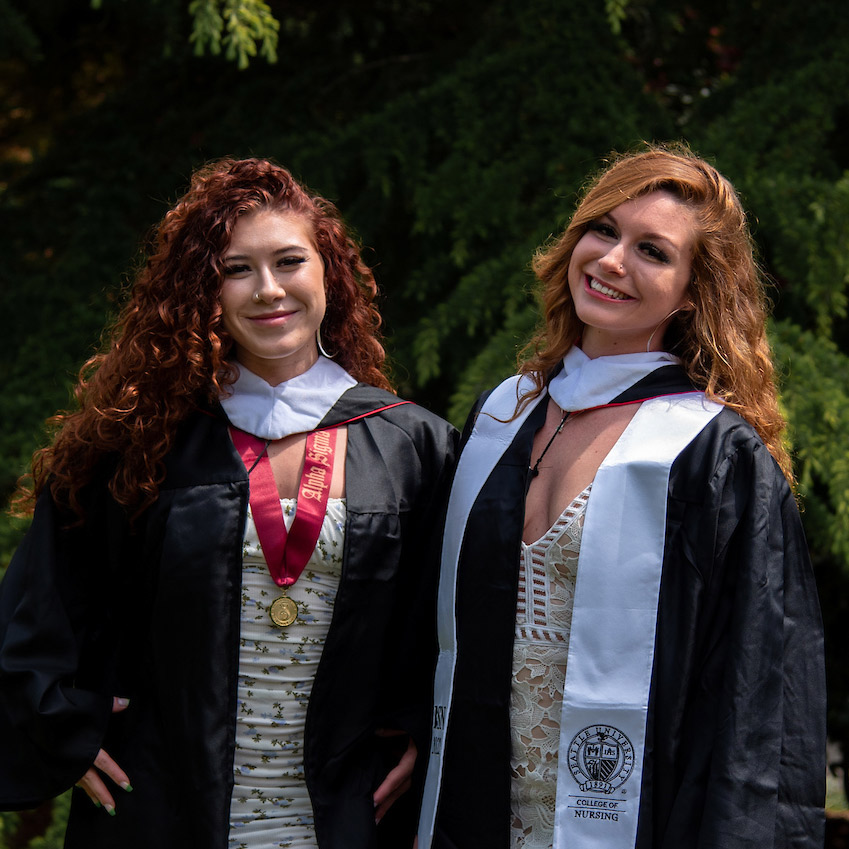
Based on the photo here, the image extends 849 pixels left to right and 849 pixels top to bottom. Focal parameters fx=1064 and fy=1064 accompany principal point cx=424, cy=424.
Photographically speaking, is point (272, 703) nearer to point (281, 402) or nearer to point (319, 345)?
point (281, 402)

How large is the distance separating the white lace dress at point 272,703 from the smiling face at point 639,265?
84 centimetres

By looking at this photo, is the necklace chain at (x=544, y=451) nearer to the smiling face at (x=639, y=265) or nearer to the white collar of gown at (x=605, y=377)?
the white collar of gown at (x=605, y=377)

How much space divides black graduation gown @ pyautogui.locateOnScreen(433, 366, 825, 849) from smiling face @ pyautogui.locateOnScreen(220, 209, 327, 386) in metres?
0.80

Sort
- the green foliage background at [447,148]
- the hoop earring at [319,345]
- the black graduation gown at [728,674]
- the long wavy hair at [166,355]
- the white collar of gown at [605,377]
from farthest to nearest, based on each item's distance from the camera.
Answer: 1. the green foliage background at [447,148]
2. the hoop earring at [319,345]
3. the long wavy hair at [166,355]
4. the white collar of gown at [605,377]
5. the black graduation gown at [728,674]

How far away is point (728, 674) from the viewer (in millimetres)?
2020

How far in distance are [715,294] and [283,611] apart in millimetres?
1165

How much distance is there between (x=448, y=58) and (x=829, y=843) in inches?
155

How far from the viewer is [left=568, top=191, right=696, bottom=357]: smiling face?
224 centimetres

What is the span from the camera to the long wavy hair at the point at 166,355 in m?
2.47

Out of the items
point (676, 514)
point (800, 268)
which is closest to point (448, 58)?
point (800, 268)

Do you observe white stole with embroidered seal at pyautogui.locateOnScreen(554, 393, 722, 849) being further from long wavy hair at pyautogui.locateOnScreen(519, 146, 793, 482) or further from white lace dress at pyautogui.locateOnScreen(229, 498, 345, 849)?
white lace dress at pyautogui.locateOnScreen(229, 498, 345, 849)

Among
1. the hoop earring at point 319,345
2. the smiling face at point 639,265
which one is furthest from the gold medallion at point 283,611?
the smiling face at point 639,265

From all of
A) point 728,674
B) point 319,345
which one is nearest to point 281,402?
point 319,345

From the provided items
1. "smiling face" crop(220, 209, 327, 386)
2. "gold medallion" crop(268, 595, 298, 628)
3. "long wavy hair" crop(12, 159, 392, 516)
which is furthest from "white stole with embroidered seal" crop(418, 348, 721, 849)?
"long wavy hair" crop(12, 159, 392, 516)
